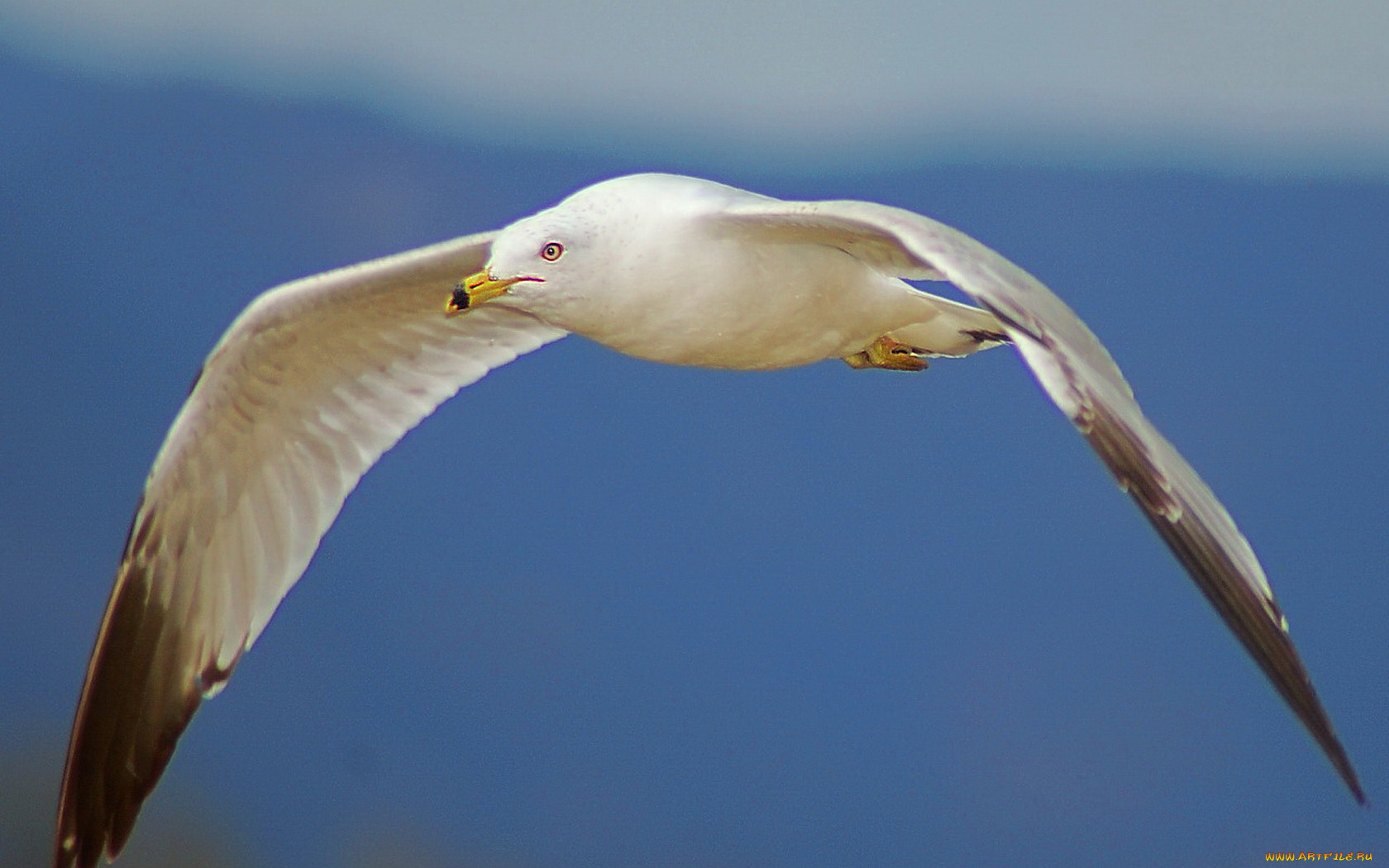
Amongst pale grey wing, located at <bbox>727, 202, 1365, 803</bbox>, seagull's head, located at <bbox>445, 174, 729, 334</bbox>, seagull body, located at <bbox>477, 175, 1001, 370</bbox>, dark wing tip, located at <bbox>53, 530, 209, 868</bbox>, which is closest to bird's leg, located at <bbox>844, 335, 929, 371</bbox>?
seagull body, located at <bbox>477, 175, 1001, 370</bbox>

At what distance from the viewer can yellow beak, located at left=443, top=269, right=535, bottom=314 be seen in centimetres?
215

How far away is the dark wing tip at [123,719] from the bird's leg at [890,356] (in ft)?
4.15

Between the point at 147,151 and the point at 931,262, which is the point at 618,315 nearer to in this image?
the point at 931,262

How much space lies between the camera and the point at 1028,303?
1.92 m

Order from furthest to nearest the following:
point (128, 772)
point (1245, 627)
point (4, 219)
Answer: point (4, 219) → point (128, 772) → point (1245, 627)

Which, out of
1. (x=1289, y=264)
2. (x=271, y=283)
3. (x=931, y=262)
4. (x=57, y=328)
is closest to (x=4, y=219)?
(x=57, y=328)

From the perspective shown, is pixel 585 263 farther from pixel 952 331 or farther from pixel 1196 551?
pixel 1196 551

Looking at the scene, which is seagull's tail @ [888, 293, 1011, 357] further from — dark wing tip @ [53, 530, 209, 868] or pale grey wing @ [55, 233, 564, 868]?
dark wing tip @ [53, 530, 209, 868]

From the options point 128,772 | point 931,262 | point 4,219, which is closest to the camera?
point 931,262

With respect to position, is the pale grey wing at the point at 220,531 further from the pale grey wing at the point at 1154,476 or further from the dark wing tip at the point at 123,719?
the pale grey wing at the point at 1154,476

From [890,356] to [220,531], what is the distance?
121 centimetres

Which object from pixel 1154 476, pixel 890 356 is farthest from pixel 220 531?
pixel 1154 476

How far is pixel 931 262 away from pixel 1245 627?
548mm

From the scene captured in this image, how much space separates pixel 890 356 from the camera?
8.59ft
